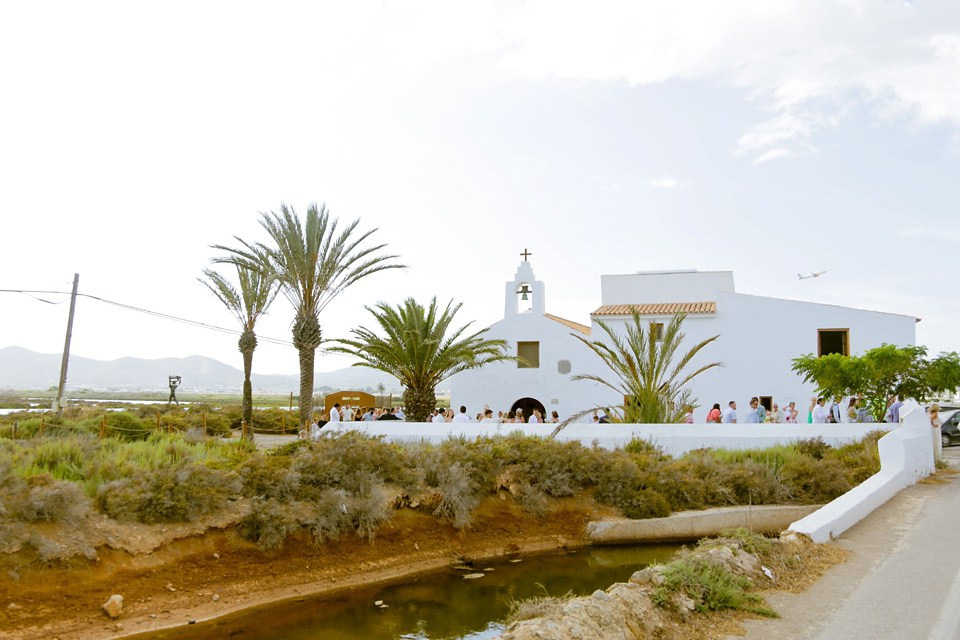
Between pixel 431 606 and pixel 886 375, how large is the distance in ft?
43.5

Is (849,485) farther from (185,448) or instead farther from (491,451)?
(185,448)

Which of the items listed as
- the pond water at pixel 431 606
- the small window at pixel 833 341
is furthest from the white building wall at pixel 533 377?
the pond water at pixel 431 606

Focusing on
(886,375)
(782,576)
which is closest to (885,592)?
(782,576)

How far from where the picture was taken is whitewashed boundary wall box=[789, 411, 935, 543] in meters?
8.71

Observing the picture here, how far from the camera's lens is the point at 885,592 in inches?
253

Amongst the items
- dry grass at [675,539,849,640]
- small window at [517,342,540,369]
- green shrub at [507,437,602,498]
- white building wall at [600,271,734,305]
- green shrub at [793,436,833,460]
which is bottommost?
dry grass at [675,539,849,640]

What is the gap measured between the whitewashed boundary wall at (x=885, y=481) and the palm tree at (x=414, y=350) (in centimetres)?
1237

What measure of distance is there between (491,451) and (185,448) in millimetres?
5760

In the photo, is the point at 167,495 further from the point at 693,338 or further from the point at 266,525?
the point at 693,338

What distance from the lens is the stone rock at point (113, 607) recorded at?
340 inches

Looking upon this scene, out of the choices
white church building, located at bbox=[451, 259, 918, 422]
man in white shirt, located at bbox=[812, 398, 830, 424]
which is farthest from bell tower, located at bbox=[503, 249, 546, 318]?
man in white shirt, located at bbox=[812, 398, 830, 424]

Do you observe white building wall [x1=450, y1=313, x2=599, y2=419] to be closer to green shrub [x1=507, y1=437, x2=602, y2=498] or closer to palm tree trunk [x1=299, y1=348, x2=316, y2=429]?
palm tree trunk [x1=299, y1=348, x2=316, y2=429]

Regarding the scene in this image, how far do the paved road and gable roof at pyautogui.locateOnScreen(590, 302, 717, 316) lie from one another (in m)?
17.3

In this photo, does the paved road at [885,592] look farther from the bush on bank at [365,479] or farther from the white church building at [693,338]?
the white church building at [693,338]
